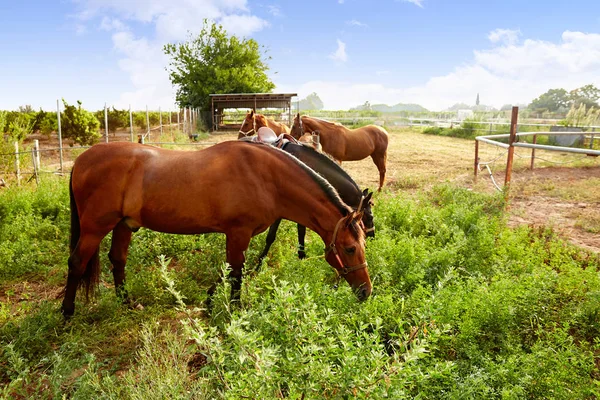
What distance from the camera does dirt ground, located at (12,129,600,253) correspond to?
5.65 meters

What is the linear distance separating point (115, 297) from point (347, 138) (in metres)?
6.51

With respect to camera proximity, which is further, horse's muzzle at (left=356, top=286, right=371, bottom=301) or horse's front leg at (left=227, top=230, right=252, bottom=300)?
horse's front leg at (left=227, top=230, right=252, bottom=300)

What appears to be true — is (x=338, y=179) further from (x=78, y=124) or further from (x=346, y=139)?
(x=78, y=124)

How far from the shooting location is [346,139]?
862 centimetres

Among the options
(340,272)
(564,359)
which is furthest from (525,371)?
(340,272)

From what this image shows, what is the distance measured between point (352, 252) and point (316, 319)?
3.39 ft

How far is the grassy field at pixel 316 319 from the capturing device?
1.72m

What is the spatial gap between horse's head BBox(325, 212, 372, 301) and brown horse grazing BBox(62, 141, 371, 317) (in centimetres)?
22

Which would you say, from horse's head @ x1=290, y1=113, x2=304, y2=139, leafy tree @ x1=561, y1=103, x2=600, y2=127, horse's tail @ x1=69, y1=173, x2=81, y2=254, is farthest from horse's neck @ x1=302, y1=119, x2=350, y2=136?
leafy tree @ x1=561, y1=103, x2=600, y2=127

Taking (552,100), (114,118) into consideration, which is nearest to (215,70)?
(114,118)

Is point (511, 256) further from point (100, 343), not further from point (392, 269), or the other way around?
point (100, 343)

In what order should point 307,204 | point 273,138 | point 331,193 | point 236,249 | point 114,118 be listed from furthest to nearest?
point 114,118 < point 273,138 < point 236,249 < point 307,204 < point 331,193

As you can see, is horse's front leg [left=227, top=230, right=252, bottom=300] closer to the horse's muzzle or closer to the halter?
the halter

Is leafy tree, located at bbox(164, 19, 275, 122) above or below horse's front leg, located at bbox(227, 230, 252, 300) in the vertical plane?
above
